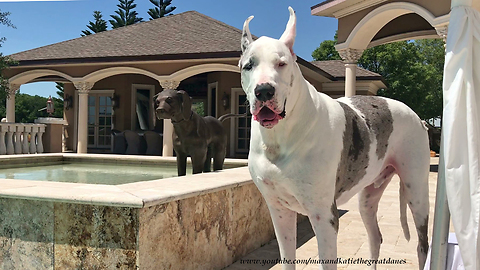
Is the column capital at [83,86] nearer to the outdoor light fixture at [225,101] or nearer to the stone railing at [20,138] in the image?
the stone railing at [20,138]

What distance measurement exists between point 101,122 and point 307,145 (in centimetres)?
1574

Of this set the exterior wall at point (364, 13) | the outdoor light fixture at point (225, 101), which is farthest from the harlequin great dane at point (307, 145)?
the outdoor light fixture at point (225, 101)

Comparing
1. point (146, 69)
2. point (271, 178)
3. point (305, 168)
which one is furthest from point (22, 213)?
point (146, 69)

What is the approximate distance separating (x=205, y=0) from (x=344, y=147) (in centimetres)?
4243

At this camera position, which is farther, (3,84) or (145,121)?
(145,121)

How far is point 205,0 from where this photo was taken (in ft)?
138

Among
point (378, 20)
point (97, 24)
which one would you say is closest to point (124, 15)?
point (97, 24)

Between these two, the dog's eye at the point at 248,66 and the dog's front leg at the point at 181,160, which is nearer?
the dog's eye at the point at 248,66

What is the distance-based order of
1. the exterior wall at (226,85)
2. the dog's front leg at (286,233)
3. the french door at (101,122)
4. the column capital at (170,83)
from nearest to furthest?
the dog's front leg at (286,233) → the column capital at (170,83) → the exterior wall at (226,85) → the french door at (101,122)

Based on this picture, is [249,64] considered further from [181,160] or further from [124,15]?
[124,15]

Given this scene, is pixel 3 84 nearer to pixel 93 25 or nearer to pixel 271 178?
pixel 271 178

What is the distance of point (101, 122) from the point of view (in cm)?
1658

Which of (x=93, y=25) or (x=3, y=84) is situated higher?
(x=93, y=25)

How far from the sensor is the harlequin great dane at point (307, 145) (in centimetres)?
188
